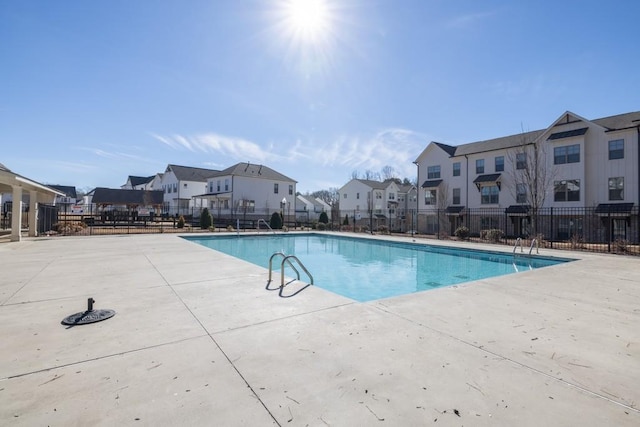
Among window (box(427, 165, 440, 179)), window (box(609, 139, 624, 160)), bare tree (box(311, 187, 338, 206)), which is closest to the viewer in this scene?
window (box(609, 139, 624, 160))

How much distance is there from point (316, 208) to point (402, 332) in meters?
67.0

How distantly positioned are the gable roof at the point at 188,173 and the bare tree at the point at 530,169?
38.6m

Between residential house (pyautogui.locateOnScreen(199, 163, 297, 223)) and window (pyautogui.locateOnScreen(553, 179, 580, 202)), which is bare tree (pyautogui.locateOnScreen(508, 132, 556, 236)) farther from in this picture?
residential house (pyautogui.locateOnScreen(199, 163, 297, 223))

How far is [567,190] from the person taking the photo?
22.2 metres

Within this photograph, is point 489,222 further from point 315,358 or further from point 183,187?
point 183,187

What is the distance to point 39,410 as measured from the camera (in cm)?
225

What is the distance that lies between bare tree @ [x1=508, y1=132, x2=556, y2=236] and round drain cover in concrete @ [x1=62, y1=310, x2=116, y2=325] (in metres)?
23.9

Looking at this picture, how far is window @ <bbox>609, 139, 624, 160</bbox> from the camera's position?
1992cm

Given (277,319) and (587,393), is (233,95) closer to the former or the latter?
(277,319)

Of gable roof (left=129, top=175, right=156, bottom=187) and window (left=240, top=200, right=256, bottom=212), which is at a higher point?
gable roof (left=129, top=175, right=156, bottom=187)

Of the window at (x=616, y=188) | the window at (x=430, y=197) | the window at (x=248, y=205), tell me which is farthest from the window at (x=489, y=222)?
the window at (x=248, y=205)

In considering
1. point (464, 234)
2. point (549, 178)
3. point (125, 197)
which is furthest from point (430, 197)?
point (125, 197)

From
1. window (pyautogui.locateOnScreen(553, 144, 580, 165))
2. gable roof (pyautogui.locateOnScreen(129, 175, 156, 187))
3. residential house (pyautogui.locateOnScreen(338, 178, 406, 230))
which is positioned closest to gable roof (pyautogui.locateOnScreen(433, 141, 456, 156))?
window (pyautogui.locateOnScreen(553, 144, 580, 165))

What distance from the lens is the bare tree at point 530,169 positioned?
21.4 metres
